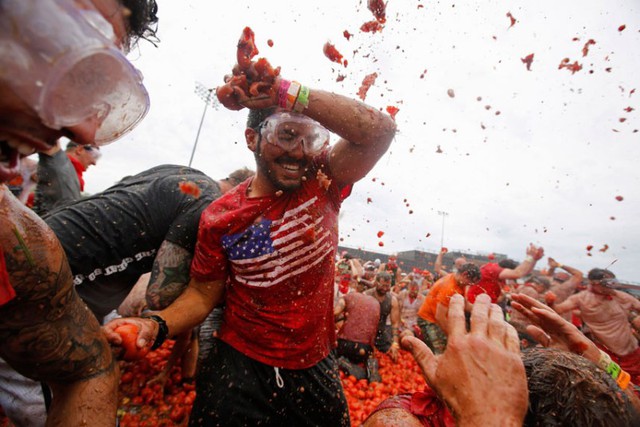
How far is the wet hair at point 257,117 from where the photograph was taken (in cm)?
226

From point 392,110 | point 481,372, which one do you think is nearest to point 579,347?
point 481,372

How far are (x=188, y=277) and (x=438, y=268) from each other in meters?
9.30

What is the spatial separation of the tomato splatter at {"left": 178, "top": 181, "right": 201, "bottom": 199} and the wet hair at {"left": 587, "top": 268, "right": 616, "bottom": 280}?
8114mm

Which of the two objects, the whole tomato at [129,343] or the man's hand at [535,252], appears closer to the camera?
the whole tomato at [129,343]

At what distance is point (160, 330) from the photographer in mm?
1941

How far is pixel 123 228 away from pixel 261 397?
178cm

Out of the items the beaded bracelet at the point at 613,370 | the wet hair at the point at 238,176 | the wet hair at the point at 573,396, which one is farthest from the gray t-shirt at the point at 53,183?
the beaded bracelet at the point at 613,370

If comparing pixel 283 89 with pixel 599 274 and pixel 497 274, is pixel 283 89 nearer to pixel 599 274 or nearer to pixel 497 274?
pixel 497 274

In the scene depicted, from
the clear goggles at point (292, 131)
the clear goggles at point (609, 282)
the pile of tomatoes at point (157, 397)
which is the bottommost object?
the pile of tomatoes at point (157, 397)

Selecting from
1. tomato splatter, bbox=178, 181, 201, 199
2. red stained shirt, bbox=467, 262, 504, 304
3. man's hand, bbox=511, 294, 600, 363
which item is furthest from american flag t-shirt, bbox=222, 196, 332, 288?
red stained shirt, bbox=467, 262, 504, 304

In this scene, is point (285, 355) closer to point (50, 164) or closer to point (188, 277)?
point (188, 277)

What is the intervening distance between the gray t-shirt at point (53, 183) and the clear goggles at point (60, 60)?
3.77 meters

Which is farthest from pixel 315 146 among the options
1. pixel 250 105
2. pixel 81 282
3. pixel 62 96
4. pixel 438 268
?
pixel 438 268

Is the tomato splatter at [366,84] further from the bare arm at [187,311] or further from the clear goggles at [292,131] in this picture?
the bare arm at [187,311]
